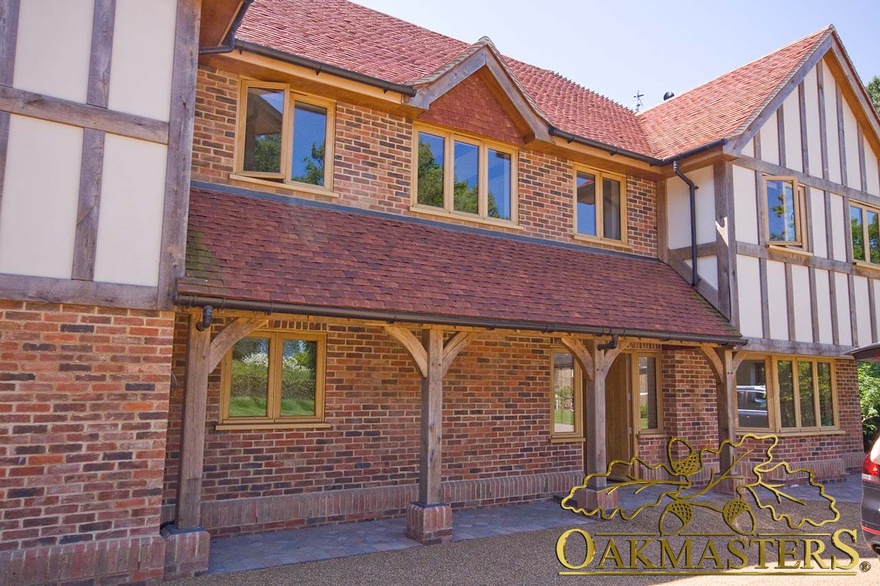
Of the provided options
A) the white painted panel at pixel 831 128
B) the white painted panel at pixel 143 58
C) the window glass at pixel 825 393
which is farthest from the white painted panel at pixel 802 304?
the white painted panel at pixel 143 58

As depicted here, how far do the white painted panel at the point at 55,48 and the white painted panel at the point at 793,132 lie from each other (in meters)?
11.7

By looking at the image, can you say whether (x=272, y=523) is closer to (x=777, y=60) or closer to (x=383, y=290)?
(x=383, y=290)

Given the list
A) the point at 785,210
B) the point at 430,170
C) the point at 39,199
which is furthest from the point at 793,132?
the point at 39,199

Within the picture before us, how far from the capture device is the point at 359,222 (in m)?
8.83

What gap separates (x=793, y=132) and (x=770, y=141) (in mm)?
800

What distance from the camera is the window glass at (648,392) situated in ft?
39.2

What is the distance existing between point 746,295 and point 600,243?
105 inches

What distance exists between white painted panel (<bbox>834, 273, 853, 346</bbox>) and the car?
7.15 meters

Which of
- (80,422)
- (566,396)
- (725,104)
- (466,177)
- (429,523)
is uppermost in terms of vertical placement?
(725,104)

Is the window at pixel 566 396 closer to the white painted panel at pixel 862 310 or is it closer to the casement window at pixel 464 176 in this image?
the casement window at pixel 464 176

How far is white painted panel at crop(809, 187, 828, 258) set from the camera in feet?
41.6

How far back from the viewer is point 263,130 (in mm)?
8664

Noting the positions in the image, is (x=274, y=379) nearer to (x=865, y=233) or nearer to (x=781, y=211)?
(x=781, y=211)

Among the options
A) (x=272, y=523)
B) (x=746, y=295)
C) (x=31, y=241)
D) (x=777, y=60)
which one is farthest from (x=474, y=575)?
(x=777, y=60)
